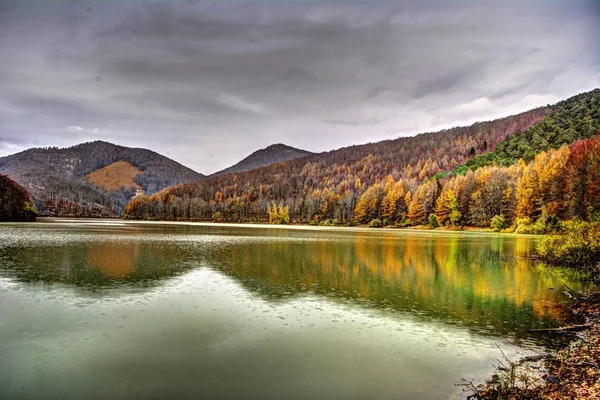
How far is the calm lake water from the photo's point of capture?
376 inches

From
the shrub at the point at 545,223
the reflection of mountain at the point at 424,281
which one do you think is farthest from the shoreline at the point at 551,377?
the shrub at the point at 545,223

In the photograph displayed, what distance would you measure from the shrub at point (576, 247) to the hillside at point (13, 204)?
425 feet

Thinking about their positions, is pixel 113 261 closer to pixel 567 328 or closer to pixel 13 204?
pixel 567 328

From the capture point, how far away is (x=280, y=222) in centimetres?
17275

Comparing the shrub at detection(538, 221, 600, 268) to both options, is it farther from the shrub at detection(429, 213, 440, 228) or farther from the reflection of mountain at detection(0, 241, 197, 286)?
the shrub at detection(429, 213, 440, 228)

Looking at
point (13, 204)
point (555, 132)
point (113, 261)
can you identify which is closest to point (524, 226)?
point (555, 132)

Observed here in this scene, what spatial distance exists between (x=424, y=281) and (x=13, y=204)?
417 ft

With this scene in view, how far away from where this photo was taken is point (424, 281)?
24.6 m

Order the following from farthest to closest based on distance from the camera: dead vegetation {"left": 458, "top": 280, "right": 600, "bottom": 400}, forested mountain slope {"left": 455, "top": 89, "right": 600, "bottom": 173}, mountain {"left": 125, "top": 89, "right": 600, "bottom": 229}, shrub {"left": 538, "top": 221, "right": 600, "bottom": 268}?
1. forested mountain slope {"left": 455, "top": 89, "right": 600, "bottom": 173}
2. mountain {"left": 125, "top": 89, "right": 600, "bottom": 229}
3. shrub {"left": 538, "top": 221, "right": 600, "bottom": 268}
4. dead vegetation {"left": 458, "top": 280, "right": 600, "bottom": 400}

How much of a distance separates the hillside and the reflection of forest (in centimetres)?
Answer: 10647

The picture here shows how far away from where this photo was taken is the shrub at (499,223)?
Result: 90.2 metres

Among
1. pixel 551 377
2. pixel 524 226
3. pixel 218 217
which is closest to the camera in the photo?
pixel 551 377

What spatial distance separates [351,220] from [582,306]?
428ft

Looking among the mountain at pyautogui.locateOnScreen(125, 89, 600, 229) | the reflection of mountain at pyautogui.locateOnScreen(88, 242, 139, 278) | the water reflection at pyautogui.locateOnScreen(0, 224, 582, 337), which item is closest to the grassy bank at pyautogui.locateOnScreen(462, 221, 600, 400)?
the water reflection at pyautogui.locateOnScreen(0, 224, 582, 337)
